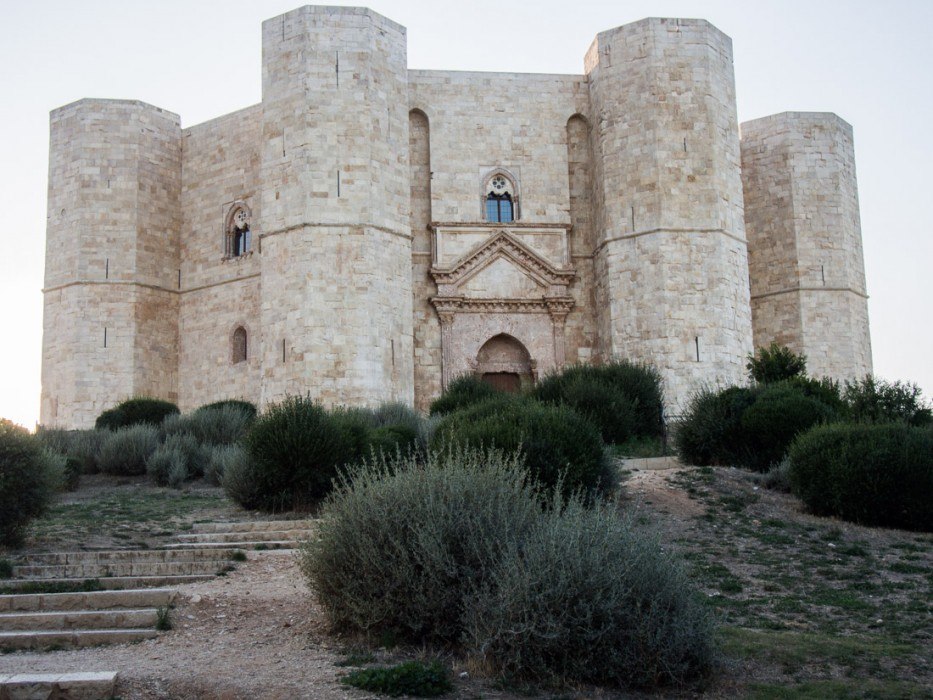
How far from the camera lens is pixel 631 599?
6.51m

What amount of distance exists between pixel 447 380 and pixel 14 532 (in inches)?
539

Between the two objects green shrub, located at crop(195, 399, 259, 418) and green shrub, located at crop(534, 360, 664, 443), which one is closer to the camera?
green shrub, located at crop(534, 360, 664, 443)

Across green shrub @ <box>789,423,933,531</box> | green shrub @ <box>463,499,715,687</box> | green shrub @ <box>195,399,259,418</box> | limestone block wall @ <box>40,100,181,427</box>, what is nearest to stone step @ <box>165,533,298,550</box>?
green shrub @ <box>463,499,715,687</box>

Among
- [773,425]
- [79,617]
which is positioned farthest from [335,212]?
[79,617]

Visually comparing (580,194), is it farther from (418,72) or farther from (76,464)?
(76,464)

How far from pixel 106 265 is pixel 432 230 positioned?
25.9 feet

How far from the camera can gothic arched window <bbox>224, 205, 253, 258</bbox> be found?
996 inches

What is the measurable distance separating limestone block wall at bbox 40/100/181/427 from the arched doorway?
790 cm

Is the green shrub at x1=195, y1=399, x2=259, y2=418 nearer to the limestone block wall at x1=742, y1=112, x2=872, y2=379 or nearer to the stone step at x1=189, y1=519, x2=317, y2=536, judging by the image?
the stone step at x1=189, y1=519, x2=317, y2=536

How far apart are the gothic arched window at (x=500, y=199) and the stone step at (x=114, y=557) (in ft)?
51.4

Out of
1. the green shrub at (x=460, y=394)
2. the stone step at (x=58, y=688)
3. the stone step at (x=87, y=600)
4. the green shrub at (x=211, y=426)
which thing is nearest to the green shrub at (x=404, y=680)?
the stone step at (x=58, y=688)

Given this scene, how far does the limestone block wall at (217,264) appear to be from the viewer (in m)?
24.7

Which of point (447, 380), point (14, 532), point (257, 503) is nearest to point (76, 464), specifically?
point (257, 503)

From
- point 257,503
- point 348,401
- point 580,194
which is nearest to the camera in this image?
point 257,503
